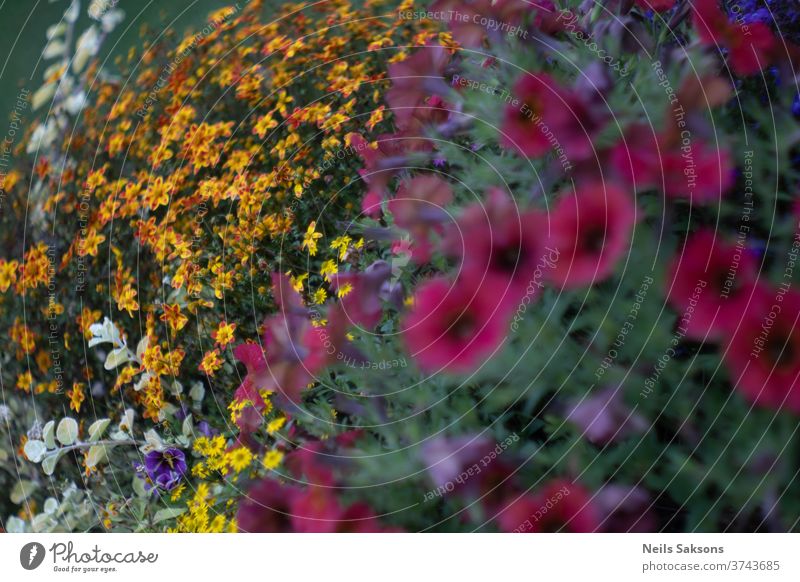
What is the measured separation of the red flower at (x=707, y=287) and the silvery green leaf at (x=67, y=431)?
52 centimetres

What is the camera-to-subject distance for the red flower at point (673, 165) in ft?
1.30

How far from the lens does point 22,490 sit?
67 cm

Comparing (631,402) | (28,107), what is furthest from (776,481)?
(28,107)

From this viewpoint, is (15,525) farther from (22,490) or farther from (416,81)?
(416,81)

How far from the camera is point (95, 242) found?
658 mm

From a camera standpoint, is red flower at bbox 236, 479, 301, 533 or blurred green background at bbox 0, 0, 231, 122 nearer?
red flower at bbox 236, 479, 301, 533

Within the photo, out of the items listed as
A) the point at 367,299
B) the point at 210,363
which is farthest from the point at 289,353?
the point at 210,363

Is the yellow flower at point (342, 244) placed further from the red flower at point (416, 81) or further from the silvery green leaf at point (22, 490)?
the silvery green leaf at point (22, 490)

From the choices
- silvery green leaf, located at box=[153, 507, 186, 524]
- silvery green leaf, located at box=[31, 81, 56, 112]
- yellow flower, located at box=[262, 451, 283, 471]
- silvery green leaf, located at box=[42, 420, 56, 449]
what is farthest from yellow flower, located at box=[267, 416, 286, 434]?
silvery green leaf, located at box=[31, 81, 56, 112]

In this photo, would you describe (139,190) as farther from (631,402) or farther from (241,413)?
(631,402)

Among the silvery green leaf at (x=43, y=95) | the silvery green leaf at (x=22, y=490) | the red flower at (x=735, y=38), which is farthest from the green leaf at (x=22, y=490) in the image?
the red flower at (x=735, y=38)

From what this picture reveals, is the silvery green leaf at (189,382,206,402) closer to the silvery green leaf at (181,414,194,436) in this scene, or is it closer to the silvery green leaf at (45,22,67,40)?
the silvery green leaf at (181,414,194,436)

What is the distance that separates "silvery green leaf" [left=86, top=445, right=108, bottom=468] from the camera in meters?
0.65

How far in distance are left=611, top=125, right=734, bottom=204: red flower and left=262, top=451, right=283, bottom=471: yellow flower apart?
318mm
